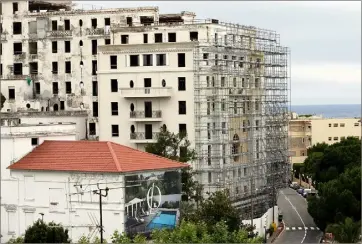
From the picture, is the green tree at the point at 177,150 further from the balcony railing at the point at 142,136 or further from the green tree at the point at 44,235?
the green tree at the point at 44,235

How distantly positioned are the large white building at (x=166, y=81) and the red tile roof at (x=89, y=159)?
7277mm

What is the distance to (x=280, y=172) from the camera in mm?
48719

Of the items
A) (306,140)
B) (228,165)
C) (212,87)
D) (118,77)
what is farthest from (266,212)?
(306,140)

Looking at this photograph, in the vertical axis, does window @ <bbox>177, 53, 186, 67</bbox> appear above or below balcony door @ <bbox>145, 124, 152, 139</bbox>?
above

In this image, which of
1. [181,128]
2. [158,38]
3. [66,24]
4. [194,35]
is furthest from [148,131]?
[66,24]

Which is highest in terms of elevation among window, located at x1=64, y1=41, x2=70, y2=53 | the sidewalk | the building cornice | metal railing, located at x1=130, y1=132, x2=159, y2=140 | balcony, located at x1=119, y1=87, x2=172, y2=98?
window, located at x1=64, y1=41, x2=70, y2=53

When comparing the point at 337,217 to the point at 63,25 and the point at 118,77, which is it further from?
the point at 63,25

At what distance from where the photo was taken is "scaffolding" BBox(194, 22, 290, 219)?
43812mm

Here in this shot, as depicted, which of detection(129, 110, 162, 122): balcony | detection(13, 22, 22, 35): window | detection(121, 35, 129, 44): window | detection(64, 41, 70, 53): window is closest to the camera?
detection(129, 110, 162, 122): balcony

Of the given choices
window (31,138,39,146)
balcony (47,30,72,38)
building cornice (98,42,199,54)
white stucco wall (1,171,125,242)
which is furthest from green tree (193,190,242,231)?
balcony (47,30,72,38)

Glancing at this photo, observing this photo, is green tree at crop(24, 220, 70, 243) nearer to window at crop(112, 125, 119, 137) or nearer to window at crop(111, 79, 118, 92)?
window at crop(112, 125, 119, 137)

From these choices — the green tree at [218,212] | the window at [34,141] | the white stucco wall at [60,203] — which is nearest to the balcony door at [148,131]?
the green tree at [218,212]

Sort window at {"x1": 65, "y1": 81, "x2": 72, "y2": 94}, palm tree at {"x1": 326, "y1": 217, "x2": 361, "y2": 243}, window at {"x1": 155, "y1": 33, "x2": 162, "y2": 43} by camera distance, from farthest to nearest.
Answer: window at {"x1": 65, "y1": 81, "x2": 72, "y2": 94} → window at {"x1": 155, "y1": 33, "x2": 162, "y2": 43} → palm tree at {"x1": 326, "y1": 217, "x2": 361, "y2": 243}

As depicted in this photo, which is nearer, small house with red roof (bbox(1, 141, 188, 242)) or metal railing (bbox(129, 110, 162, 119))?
small house with red roof (bbox(1, 141, 188, 242))
